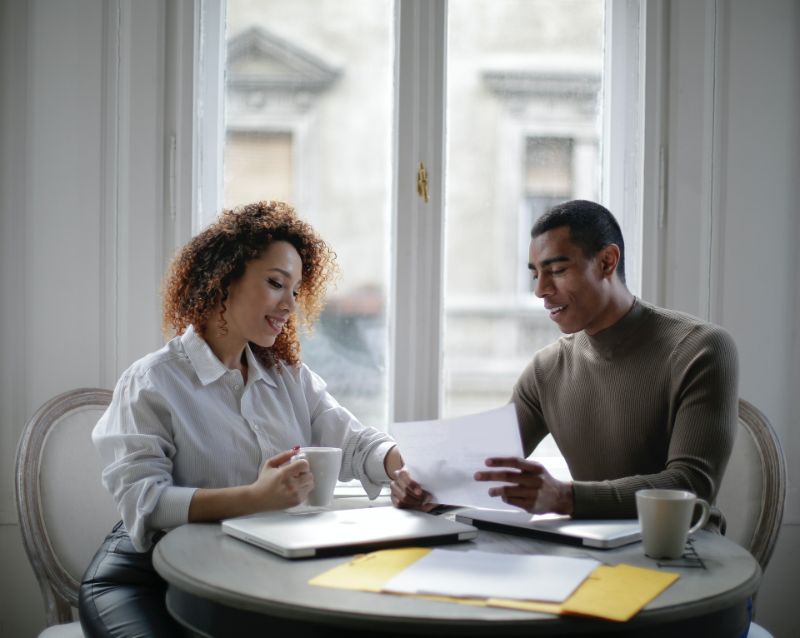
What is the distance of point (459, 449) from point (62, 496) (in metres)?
1.13

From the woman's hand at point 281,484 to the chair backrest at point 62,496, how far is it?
2.55 feet

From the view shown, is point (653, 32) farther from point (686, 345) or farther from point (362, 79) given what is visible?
point (686, 345)

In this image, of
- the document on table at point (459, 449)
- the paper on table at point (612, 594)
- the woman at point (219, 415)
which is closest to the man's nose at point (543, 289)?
the woman at point (219, 415)

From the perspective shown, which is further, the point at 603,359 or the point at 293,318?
the point at 293,318

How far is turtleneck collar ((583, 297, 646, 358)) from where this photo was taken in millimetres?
1905

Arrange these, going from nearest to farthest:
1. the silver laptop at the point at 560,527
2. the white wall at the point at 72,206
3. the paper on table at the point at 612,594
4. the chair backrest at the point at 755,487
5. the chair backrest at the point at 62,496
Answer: the paper on table at the point at 612,594, the silver laptop at the point at 560,527, the chair backrest at the point at 62,496, the chair backrest at the point at 755,487, the white wall at the point at 72,206

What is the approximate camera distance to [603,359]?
192 centimetres

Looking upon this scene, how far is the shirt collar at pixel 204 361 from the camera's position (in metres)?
1.78

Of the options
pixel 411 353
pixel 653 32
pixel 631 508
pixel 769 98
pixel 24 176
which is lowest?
pixel 631 508

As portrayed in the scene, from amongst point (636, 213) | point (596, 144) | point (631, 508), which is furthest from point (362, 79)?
point (631, 508)

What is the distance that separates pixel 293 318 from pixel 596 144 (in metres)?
1.15

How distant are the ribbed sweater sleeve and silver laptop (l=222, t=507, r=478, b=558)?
0.28 meters

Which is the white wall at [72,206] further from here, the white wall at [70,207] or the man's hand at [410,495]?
the man's hand at [410,495]

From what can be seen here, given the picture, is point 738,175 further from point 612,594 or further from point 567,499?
point 612,594
